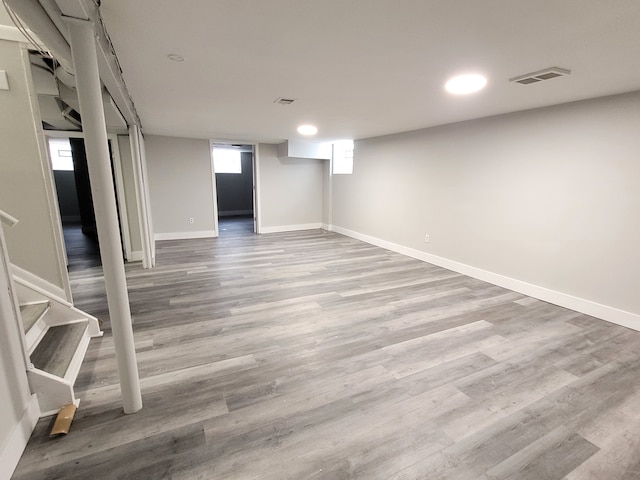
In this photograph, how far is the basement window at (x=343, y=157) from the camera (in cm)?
708

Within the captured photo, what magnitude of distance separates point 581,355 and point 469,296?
128 cm

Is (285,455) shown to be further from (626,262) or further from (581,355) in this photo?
(626,262)

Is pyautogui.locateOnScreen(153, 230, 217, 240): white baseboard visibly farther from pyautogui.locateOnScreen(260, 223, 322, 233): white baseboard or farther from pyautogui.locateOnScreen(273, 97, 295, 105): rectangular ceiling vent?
pyautogui.locateOnScreen(273, 97, 295, 105): rectangular ceiling vent

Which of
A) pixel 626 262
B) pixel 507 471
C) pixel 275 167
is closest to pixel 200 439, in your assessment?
pixel 507 471

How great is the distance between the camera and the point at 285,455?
156 centimetres

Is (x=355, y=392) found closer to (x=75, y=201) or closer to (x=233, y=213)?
(x=233, y=213)

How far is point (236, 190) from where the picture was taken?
1037 centimetres

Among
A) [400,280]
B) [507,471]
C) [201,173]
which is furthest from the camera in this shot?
[201,173]

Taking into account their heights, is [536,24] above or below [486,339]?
above

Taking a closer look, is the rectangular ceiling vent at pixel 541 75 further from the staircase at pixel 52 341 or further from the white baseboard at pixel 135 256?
the white baseboard at pixel 135 256

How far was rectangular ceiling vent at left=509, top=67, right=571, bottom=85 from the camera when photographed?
2210mm

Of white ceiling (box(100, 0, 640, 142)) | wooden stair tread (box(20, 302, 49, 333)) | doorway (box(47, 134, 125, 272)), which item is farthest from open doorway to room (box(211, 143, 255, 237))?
wooden stair tread (box(20, 302, 49, 333))

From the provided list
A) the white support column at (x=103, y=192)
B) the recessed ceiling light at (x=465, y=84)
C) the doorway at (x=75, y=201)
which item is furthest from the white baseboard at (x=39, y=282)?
the recessed ceiling light at (x=465, y=84)

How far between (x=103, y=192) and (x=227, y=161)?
915 centimetres
